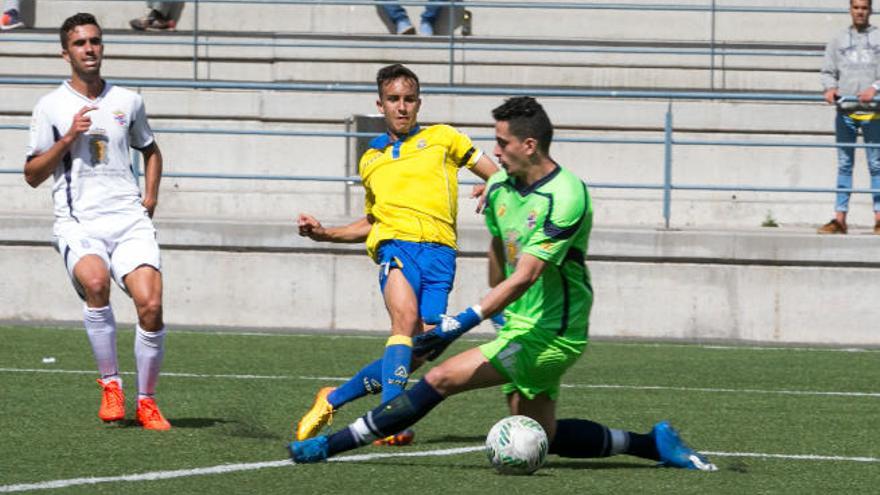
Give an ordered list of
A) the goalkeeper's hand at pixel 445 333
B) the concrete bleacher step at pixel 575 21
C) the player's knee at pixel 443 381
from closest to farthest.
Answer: the goalkeeper's hand at pixel 445 333 → the player's knee at pixel 443 381 → the concrete bleacher step at pixel 575 21

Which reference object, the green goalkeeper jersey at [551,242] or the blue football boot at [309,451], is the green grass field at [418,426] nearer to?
the blue football boot at [309,451]

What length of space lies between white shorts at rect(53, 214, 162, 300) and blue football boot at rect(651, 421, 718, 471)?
2734 mm

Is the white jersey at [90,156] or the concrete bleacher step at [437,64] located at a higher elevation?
the concrete bleacher step at [437,64]

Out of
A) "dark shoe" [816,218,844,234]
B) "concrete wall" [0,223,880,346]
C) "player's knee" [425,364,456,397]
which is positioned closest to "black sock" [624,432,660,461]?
"player's knee" [425,364,456,397]

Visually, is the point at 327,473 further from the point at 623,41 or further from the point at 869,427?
the point at 623,41

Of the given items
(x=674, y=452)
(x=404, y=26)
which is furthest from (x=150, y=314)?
(x=404, y=26)

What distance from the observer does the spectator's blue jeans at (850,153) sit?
597 inches

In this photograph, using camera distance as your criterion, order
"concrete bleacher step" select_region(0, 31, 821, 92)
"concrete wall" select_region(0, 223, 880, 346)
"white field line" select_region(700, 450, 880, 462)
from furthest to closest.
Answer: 1. "concrete bleacher step" select_region(0, 31, 821, 92)
2. "concrete wall" select_region(0, 223, 880, 346)
3. "white field line" select_region(700, 450, 880, 462)

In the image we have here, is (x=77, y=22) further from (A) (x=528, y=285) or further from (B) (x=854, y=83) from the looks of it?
(B) (x=854, y=83)

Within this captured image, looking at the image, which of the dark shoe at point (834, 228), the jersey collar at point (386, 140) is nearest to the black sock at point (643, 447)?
the jersey collar at point (386, 140)

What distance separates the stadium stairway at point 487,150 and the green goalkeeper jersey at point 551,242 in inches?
264

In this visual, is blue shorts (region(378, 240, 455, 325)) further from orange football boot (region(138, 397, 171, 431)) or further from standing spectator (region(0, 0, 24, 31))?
standing spectator (region(0, 0, 24, 31))

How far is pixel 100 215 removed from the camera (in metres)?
9.19

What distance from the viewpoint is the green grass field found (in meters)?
7.69
